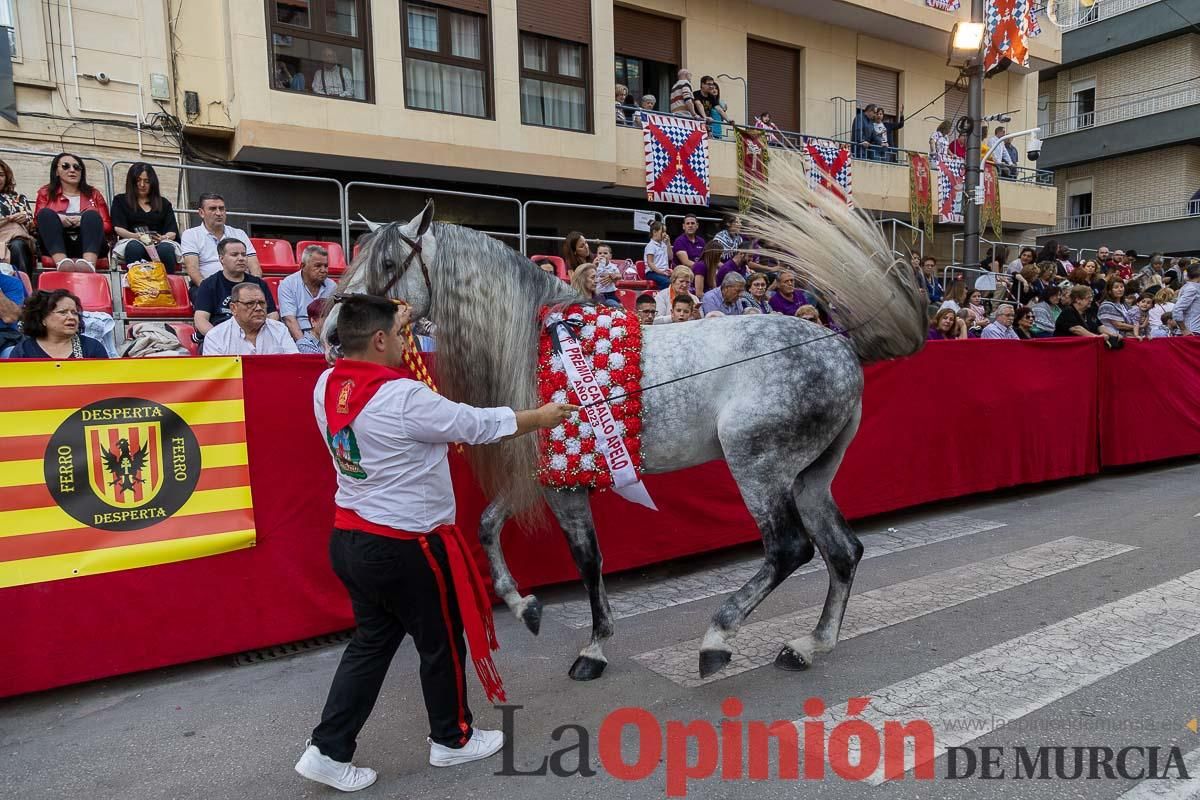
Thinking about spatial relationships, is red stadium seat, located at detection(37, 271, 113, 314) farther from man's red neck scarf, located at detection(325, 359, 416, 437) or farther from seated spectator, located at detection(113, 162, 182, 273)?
man's red neck scarf, located at detection(325, 359, 416, 437)

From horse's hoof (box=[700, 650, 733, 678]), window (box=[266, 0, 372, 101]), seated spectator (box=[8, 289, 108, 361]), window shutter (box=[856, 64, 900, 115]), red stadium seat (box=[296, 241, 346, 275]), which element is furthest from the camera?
window shutter (box=[856, 64, 900, 115])

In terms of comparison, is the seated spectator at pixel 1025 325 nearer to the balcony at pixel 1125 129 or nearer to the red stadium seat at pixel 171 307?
the red stadium seat at pixel 171 307

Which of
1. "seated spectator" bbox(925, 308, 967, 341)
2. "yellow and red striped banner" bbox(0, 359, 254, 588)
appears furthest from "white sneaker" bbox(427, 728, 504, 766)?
"seated spectator" bbox(925, 308, 967, 341)

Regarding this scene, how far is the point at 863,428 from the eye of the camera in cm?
675

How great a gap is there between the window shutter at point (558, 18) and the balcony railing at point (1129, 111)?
23680mm

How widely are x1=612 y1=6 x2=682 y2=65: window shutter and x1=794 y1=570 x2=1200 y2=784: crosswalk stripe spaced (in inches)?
512

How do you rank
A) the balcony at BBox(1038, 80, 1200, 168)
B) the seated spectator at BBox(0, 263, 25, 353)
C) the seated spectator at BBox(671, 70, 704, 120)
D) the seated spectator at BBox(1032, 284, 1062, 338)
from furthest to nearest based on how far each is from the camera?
1. the balcony at BBox(1038, 80, 1200, 168)
2. the seated spectator at BBox(671, 70, 704, 120)
3. the seated spectator at BBox(1032, 284, 1062, 338)
4. the seated spectator at BBox(0, 263, 25, 353)

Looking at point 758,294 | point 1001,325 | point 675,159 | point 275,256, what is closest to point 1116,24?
point 675,159

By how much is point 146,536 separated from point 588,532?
2240mm

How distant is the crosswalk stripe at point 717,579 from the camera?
492cm

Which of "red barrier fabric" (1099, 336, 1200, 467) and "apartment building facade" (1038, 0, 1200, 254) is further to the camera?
"apartment building facade" (1038, 0, 1200, 254)

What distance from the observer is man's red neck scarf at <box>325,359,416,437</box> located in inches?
106

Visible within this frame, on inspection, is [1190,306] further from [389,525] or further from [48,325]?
[48,325]

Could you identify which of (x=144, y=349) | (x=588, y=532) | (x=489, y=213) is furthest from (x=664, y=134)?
(x=588, y=532)
